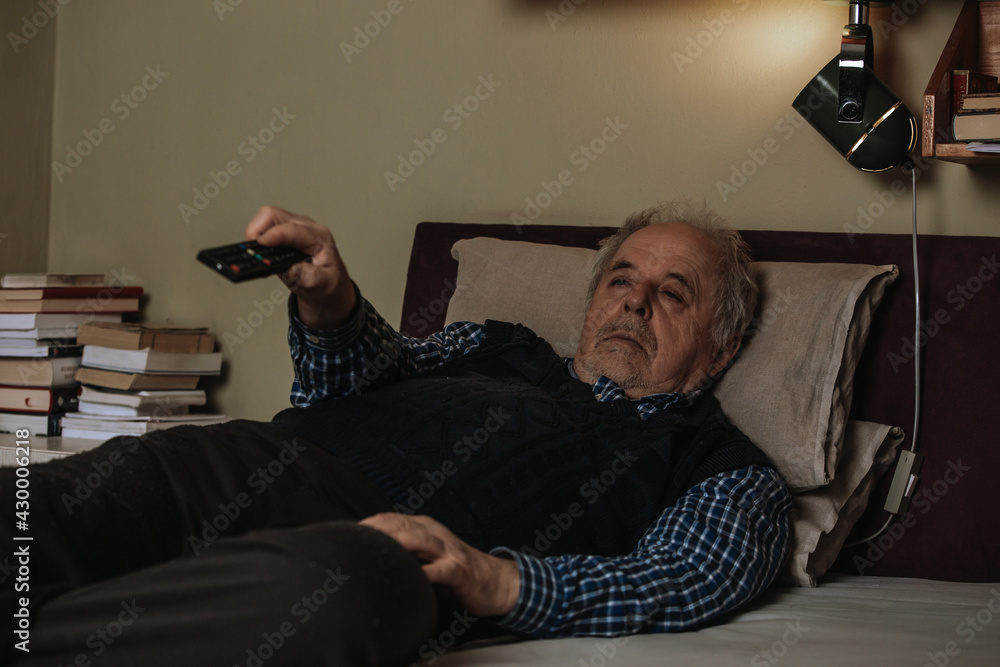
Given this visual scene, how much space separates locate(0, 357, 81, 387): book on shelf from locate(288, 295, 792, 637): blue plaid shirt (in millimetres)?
974

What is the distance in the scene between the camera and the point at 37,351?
6.86ft

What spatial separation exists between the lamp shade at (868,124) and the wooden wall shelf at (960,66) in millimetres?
79

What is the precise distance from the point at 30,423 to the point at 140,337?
34 centimetres

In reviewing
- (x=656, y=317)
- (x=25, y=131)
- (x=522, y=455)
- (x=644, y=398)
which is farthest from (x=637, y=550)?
(x=25, y=131)

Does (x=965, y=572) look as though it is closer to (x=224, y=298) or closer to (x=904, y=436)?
(x=904, y=436)

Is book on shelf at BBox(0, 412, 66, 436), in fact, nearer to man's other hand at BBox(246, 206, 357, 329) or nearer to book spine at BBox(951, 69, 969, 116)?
man's other hand at BBox(246, 206, 357, 329)

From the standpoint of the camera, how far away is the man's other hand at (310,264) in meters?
1.15

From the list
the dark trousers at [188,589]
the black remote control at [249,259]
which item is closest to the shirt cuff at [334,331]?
the black remote control at [249,259]

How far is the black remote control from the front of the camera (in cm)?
101

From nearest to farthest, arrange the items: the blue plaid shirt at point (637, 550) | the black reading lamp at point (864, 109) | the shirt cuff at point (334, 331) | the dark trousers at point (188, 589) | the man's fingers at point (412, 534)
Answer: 1. the dark trousers at point (188, 589)
2. the man's fingers at point (412, 534)
3. the blue plaid shirt at point (637, 550)
4. the shirt cuff at point (334, 331)
5. the black reading lamp at point (864, 109)

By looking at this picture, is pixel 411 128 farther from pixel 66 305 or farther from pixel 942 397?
pixel 942 397

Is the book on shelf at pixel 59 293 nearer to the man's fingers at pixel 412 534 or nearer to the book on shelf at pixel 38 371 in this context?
the book on shelf at pixel 38 371

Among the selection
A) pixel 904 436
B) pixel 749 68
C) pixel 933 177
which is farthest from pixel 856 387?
pixel 749 68

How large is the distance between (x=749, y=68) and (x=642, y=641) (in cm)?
124
